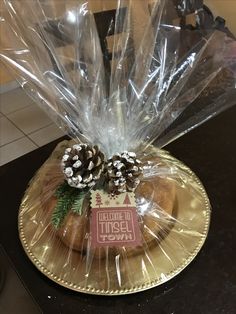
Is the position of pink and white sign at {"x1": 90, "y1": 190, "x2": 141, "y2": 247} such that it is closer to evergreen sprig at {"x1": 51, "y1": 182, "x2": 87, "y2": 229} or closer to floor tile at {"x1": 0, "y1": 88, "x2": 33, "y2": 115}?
evergreen sprig at {"x1": 51, "y1": 182, "x2": 87, "y2": 229}

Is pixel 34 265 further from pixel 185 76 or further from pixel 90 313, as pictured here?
pixel 185 76

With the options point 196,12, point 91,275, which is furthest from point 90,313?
point 196,12

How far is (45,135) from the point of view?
5.71ft

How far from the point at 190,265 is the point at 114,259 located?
0.11 metres

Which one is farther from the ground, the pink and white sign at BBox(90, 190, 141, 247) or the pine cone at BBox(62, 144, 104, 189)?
the pine cone at BBox(62, 144, 104, 189)

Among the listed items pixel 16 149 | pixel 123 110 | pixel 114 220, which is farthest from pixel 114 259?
pixel 16 149

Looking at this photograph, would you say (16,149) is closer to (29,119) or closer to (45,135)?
(45,135)

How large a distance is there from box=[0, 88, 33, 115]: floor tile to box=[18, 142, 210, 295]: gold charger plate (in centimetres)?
150

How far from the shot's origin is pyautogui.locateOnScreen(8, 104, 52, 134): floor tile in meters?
1.81

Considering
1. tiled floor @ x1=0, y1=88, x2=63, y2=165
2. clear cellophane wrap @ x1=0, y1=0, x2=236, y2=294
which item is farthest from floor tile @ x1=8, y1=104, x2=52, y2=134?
clear cellophane wrap @ x1=0, y1=0, x2=236, y2=294

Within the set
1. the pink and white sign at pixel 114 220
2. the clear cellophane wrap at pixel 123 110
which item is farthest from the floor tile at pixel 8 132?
the pink and white sign at pixel 114 220

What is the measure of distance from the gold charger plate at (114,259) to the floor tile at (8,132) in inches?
48.1

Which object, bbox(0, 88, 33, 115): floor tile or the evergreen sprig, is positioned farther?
bbox(0, 88, 33, 115): floor tile

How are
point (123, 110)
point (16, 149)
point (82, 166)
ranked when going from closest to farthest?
point (82, 166), point (123, 110), point (16, 149)
